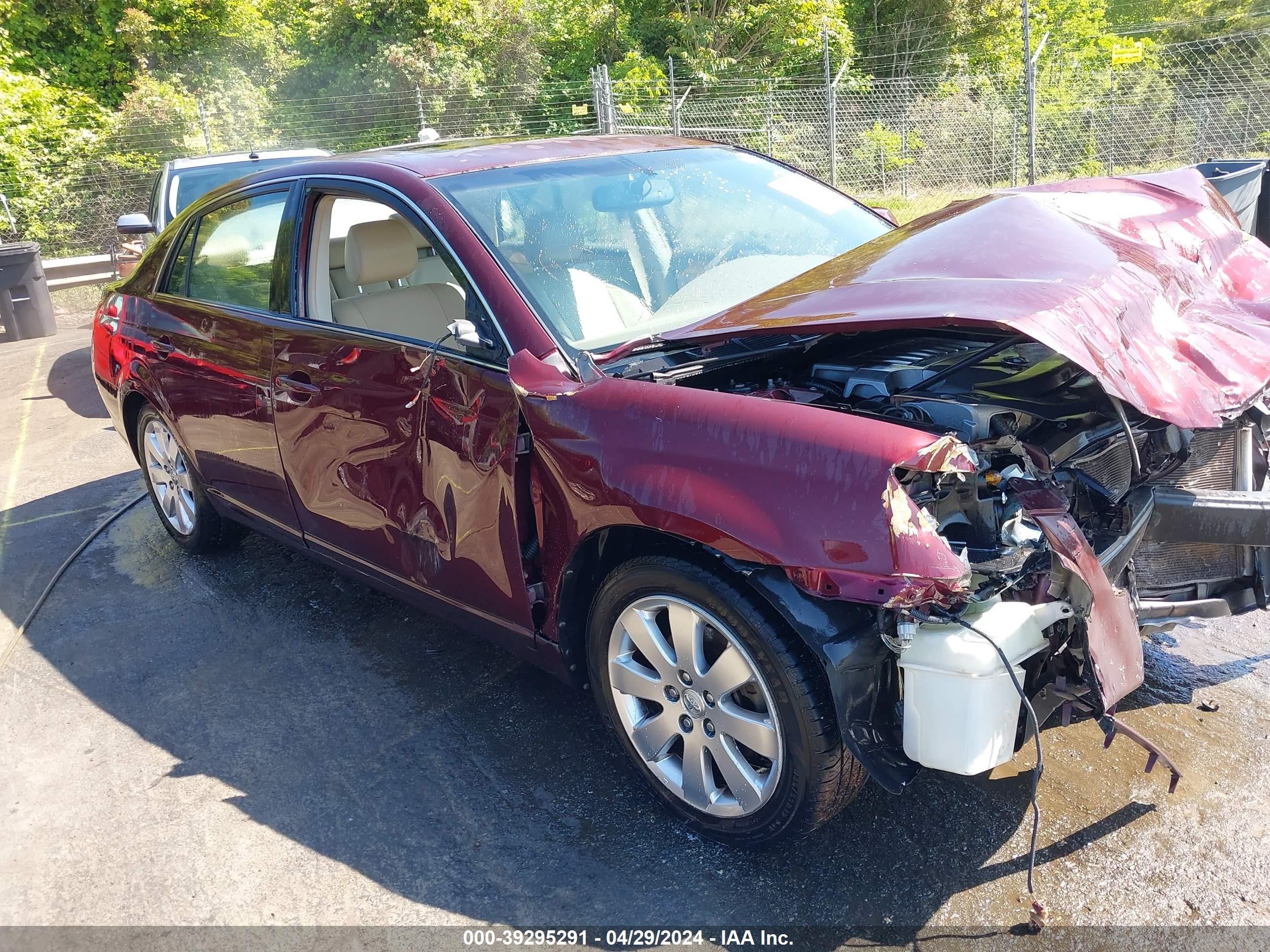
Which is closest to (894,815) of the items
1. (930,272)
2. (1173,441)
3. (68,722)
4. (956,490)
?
(956,490)

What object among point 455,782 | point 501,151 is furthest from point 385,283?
point 455,782

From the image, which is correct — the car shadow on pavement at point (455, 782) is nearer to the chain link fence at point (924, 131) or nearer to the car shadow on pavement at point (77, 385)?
the car shadow on pavement at point (77, 385)

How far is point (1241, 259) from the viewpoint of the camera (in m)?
3.30

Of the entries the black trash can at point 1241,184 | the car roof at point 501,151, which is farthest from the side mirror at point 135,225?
the black trash can at point 1241,184

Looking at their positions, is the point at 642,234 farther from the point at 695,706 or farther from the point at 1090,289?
the point at 695,706

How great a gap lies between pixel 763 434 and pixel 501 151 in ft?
5.97

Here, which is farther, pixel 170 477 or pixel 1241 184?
pixel 170 477

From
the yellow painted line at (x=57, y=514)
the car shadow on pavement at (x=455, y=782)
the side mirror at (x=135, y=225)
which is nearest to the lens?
the car shadow on pavement at (x=455, y=782)

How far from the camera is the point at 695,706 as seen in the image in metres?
2.59

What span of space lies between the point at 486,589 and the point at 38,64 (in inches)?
1077

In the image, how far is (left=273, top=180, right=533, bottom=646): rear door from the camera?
2893 mm

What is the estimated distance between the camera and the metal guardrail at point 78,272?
14258 millimetres

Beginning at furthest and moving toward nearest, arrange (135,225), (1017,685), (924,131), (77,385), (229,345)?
(924,131) < (77,385) < (135,225) < (229,345) < (1017,685)

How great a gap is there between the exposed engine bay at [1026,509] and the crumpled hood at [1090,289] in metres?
0.13
